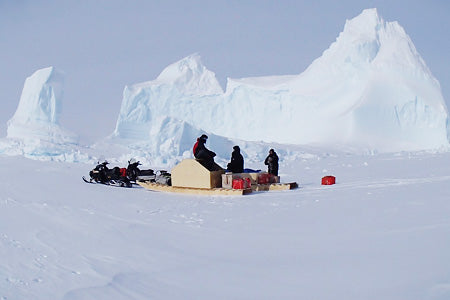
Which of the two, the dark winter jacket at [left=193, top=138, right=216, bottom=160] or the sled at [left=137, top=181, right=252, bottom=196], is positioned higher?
the dark winter jacket at [left=193, top=138, right=216, bottom=160]

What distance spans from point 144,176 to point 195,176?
5.23 ft

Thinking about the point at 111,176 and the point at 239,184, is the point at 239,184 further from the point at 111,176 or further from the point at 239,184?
the point at 111,176

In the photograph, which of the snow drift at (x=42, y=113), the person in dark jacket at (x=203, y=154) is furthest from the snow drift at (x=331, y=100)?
the person in dark jacket at (x=203, y=154)

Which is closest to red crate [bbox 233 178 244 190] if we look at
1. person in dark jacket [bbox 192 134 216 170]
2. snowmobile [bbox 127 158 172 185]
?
person in dark jacket [bbox 192 134 216 170]

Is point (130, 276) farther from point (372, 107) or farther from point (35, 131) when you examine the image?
point (372, 107)

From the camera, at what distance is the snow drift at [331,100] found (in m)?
31.8

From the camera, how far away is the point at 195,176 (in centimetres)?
843

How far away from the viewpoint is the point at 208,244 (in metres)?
4.03

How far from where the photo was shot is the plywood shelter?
27.3ft

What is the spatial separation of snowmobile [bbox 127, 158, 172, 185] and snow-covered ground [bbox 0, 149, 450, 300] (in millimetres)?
2761

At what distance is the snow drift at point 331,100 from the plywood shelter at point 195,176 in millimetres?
23100

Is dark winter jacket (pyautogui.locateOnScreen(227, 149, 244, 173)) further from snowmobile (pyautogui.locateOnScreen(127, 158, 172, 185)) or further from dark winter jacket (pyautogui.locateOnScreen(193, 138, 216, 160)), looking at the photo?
snowmobile (pyautogui.locateOnScreen(127, 158, 172, 185))

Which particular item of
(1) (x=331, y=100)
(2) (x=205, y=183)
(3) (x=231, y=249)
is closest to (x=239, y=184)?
(2) (x=205, y=183)

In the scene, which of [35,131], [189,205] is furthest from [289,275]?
[35,131]
